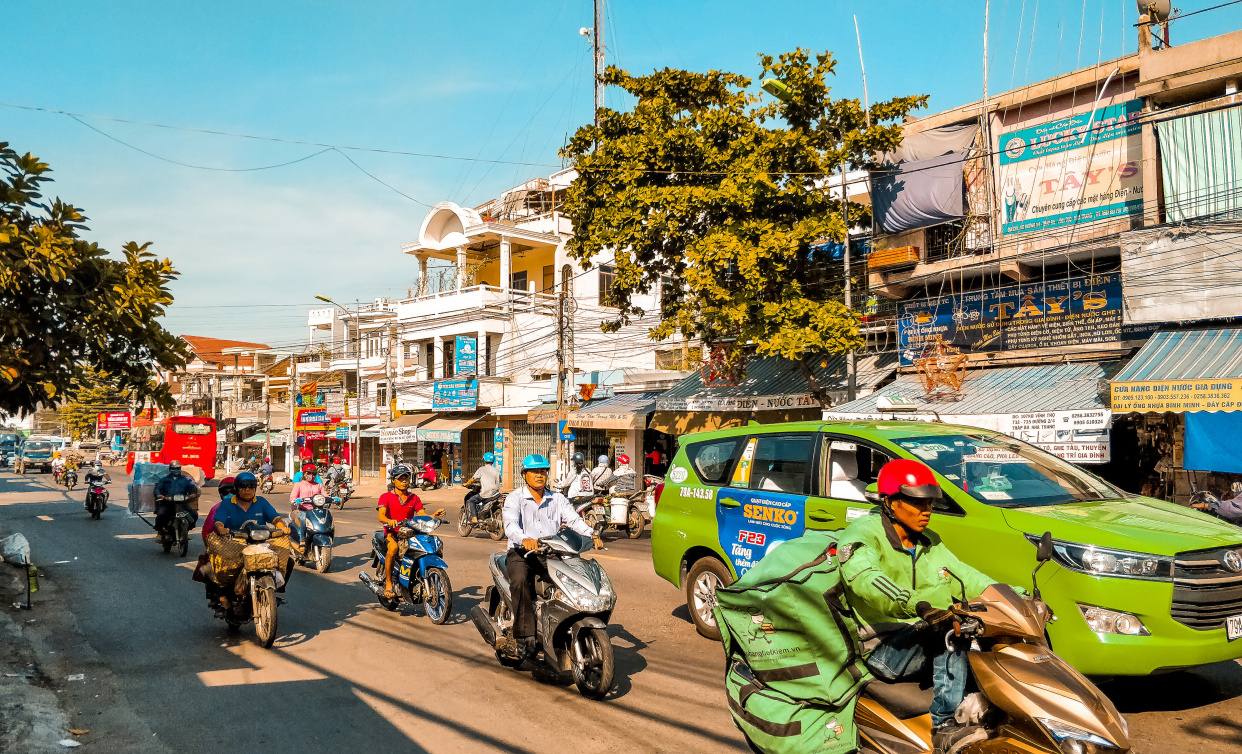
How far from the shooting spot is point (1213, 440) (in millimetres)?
12188

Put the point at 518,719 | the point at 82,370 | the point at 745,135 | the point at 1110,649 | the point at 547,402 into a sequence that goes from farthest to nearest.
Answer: the point at 547,402, the point at 745,135, the point at 82,370, the point at 518,719, the point at 1110,649

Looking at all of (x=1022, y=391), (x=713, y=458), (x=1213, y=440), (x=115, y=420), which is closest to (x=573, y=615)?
(x=713, y=458)

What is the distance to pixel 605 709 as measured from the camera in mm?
5883

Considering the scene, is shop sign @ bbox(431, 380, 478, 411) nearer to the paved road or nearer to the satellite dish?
the paved road

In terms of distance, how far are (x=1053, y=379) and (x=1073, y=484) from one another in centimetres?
1003

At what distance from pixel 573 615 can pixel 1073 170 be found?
1406 cm

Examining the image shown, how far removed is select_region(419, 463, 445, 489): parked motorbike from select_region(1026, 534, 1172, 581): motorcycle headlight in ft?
101

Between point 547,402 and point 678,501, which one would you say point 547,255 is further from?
point 678,501

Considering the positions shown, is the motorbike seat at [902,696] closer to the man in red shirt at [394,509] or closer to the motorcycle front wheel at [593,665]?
the motorcycle front wheel at [593,665]

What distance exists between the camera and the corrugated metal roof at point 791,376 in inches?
752

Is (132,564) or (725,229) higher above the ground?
(725,229)

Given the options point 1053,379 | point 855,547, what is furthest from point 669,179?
point 855,547

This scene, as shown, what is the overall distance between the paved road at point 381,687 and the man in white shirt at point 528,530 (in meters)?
0.46

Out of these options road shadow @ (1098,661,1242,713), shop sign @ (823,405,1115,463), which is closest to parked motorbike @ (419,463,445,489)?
shop sign @ (823,405,1115,463)
